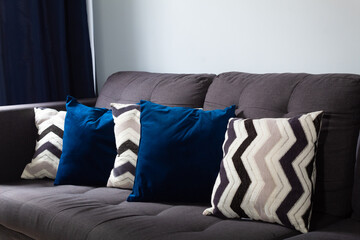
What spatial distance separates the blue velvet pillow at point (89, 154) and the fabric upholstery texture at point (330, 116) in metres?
0.72

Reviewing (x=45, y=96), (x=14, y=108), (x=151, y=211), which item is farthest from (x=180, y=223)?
(x=45, y=96)

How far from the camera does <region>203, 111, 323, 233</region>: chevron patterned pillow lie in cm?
173

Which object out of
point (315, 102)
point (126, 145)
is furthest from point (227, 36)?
point (315, 102)

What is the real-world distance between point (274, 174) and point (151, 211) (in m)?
0.48

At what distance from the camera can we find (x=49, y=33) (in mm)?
3350

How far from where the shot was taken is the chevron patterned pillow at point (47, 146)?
8.48 feet

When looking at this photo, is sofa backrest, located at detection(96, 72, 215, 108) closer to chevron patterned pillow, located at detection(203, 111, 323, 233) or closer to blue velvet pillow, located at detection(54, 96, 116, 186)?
blue velvet pillow, located at detection(54, 96, 116, 186)

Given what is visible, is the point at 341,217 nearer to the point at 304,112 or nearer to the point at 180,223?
the point at 304,112

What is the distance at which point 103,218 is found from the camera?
73.1 inches

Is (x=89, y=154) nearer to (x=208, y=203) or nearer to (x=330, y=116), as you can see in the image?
(x=208, y=203)

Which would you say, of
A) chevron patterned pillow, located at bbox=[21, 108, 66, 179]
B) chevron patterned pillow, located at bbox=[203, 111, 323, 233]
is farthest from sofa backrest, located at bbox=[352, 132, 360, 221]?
chevron patterned pillow, located at bbox=[21, 108, 66, 179]

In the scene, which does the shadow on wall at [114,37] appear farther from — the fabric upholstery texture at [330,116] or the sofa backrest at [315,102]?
the fabric upholstery texture at [330,116]

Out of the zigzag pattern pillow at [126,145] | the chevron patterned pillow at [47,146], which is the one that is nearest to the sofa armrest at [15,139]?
the chevron patterned pillow at [47,146]

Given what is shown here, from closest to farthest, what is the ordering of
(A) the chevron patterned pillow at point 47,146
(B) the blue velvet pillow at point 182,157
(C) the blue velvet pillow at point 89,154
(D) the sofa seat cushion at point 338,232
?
(D) the sofa seat cushion at point 338,232, (B) the blue velvet pillow at point 182,157, (C) the blue velvet pillow at point 89,154, (A) the chevron patterned pillow at point 47,146
